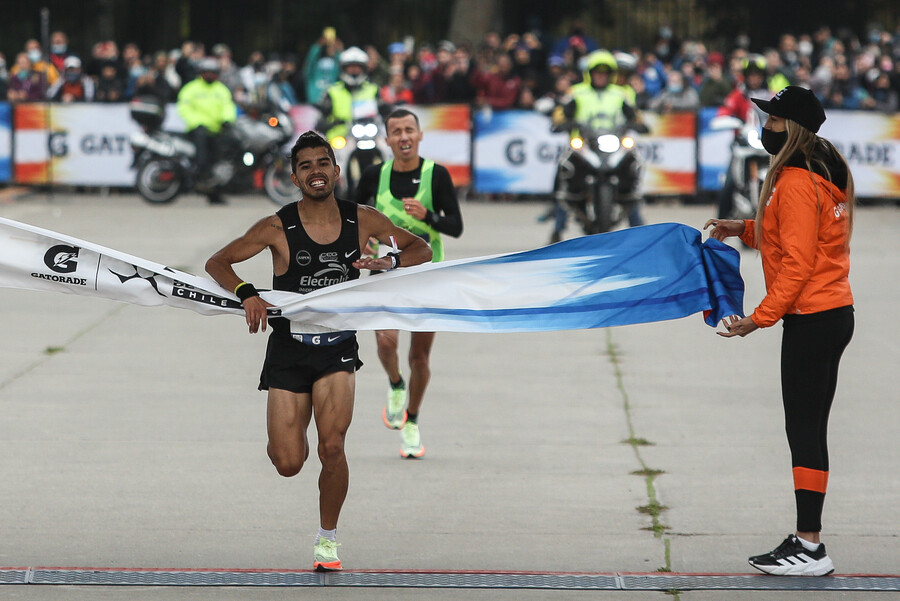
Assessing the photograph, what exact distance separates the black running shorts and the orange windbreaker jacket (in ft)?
5.43

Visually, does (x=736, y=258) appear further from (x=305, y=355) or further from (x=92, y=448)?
(x=92, y=448)

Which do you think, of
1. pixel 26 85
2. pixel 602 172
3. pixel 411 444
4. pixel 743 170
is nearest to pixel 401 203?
pixel 411 444

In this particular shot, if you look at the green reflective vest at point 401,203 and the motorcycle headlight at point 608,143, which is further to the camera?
the motorcycle headlight at point 608,143

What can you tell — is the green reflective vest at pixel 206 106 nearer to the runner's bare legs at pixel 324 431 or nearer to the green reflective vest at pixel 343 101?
the green reflective vest at pixel 343 101

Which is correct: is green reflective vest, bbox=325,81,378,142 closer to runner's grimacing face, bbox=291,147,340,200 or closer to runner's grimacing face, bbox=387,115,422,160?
runner's grimacing face, bbox=387,115,422,160

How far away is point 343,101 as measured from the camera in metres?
19.0

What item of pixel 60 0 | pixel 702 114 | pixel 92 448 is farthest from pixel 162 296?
pixel 60 0

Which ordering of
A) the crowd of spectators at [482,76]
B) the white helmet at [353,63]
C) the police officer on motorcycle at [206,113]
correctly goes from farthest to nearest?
1. the crowd of spectators at [482,76]
2. the police officer on motorcycle at [206,113]
3. the white helmet at [353,63]

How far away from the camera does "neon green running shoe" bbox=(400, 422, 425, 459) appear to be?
7777 millimetres

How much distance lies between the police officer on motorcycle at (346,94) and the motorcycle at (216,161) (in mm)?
1536

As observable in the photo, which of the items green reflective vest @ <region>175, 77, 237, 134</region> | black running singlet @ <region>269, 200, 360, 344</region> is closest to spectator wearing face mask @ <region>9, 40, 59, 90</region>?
green reflective vest @ <region>175, 77, 237, 134</region>

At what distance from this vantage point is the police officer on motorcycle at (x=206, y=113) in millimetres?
20766

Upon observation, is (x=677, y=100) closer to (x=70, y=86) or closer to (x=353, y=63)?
(x=353, y=63)

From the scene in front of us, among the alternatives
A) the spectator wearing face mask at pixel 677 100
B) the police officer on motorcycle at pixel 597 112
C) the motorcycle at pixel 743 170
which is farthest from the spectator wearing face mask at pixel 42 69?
the motorcycle at pixel 743 170
